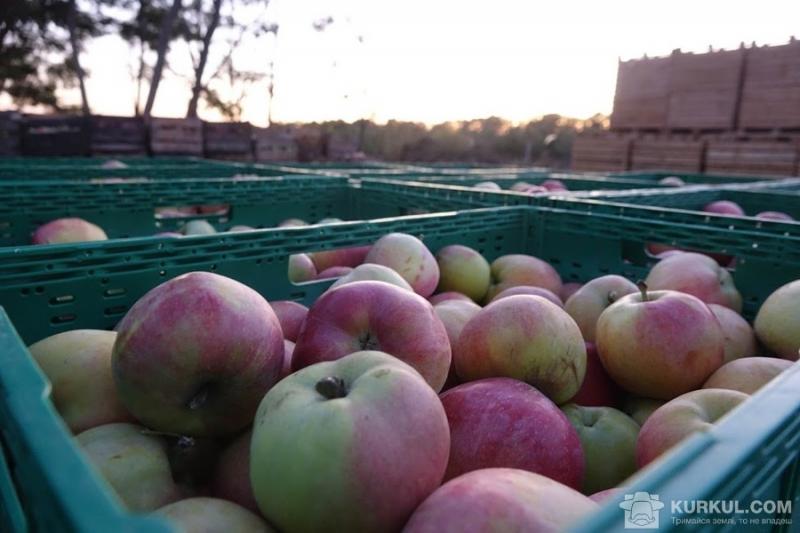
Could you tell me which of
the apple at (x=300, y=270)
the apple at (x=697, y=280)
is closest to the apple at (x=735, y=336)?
the apple at (x=697, y=280)

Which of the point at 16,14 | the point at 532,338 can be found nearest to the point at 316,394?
the point at 532,338

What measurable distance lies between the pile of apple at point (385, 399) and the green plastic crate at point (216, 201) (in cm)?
151

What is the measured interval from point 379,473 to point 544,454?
40 cm

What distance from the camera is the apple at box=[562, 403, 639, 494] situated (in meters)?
1.23

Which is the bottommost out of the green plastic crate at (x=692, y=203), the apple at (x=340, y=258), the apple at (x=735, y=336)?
the apple at (x=735, y=336)

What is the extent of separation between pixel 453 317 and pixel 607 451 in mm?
582

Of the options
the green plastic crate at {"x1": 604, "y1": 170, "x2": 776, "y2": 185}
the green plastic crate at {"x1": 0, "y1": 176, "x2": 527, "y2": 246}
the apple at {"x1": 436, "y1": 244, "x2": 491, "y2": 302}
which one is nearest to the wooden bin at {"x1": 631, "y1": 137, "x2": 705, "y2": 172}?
the green plastic crate at {"x1": 604, "y1": 170, "x2": 776, "y2": 185}

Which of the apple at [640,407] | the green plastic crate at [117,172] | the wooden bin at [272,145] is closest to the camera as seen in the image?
the apple at [640,407]

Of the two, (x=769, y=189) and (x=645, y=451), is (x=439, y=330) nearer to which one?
(x=645, y=451)

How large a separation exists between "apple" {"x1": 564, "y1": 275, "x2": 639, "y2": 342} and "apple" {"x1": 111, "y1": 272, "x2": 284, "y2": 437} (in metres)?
1.07

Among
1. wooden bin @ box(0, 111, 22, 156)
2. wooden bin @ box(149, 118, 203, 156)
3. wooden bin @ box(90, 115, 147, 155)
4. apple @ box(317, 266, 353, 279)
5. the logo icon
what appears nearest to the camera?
the logo icon

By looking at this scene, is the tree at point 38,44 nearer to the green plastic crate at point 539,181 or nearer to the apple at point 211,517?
the green plastic crate at point 539,181

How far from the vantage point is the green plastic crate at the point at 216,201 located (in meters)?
2.67

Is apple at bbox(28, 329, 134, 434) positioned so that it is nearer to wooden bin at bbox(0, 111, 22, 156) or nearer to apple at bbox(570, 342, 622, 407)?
apple at bbox(570, 342, 622, 407)
